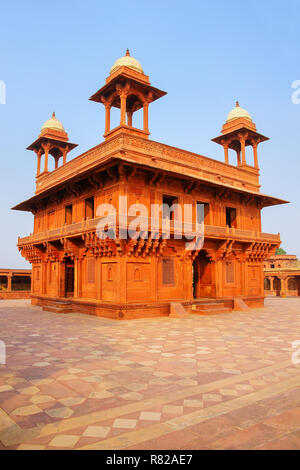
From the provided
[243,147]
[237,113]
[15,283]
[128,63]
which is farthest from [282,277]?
[15,283]

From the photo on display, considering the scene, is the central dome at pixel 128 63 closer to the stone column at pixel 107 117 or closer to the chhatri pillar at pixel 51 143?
the stone column at pixel 107 117

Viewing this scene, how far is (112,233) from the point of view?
1286 centimetres

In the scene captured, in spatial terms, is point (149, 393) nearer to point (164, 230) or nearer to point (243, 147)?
point (164, 230)

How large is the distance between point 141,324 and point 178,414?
315 inches

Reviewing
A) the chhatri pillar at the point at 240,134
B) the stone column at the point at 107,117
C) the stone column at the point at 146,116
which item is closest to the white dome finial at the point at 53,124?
the stone column at the point at 107,117

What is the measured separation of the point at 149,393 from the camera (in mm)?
4504

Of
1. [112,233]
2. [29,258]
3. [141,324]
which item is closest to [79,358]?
[141,324]

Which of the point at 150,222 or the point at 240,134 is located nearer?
the point at 150,222

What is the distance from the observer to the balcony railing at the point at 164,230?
527 inches

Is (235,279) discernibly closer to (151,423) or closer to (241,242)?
(241,242)

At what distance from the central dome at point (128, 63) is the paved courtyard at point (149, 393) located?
1231 cm

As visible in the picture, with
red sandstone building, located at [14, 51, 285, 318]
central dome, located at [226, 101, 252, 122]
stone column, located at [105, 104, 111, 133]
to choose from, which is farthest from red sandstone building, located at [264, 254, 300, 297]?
stone column, located at [105, 104, 111, 133]

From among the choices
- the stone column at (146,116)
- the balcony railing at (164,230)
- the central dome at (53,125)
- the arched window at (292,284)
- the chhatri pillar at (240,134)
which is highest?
the central dome at (53,125)

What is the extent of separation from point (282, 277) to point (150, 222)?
72.7 ft
